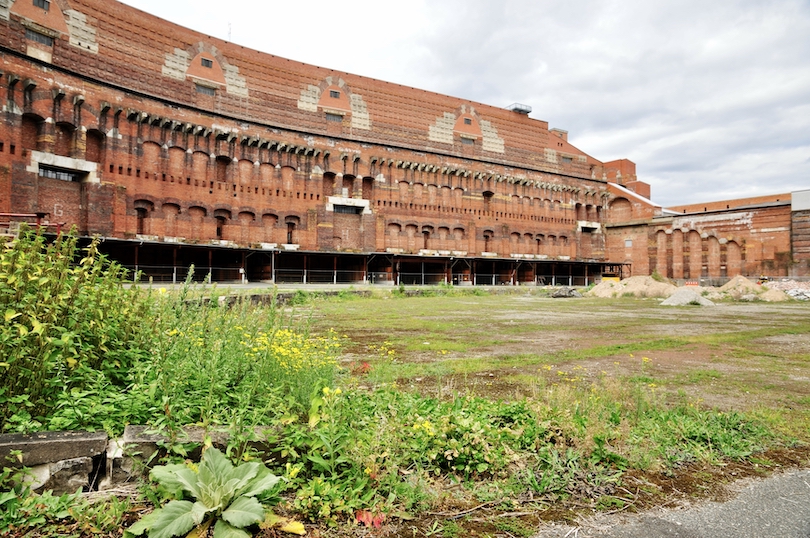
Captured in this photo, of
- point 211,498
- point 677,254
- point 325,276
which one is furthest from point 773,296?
point 325,276

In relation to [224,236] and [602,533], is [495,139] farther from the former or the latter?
[602,533]

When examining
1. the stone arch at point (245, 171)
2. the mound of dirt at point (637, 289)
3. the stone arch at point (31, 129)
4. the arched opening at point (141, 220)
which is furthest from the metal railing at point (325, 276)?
the mound of dirt at point (637, 289)

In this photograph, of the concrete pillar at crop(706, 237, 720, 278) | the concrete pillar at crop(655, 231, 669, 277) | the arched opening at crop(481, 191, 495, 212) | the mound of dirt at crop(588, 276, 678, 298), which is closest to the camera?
the mound of dirt at crop(588, 276, 678, 298)

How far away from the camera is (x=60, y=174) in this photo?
88.1ft

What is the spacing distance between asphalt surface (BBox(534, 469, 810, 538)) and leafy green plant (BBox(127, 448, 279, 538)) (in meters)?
1.47

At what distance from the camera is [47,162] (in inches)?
1006

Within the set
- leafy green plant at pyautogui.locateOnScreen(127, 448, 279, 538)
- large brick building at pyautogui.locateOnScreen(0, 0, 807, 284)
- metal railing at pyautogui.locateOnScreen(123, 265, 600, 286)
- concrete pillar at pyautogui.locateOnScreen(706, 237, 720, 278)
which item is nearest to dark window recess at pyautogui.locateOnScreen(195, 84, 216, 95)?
large brick building at pyautogui.locateOnScreen(0, 0, 807, 284)

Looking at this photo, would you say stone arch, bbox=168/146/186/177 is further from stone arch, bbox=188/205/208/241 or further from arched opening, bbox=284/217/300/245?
arched opening, bbox=284/217/300/245

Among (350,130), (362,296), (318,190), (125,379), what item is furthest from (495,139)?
(125,379)

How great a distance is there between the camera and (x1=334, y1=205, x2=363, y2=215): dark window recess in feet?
124

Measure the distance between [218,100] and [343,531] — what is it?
122ft

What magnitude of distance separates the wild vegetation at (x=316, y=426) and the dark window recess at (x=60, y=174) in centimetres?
2905

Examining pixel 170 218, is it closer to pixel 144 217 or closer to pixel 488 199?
pixel 144 217

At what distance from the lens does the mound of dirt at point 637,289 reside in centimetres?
2432
